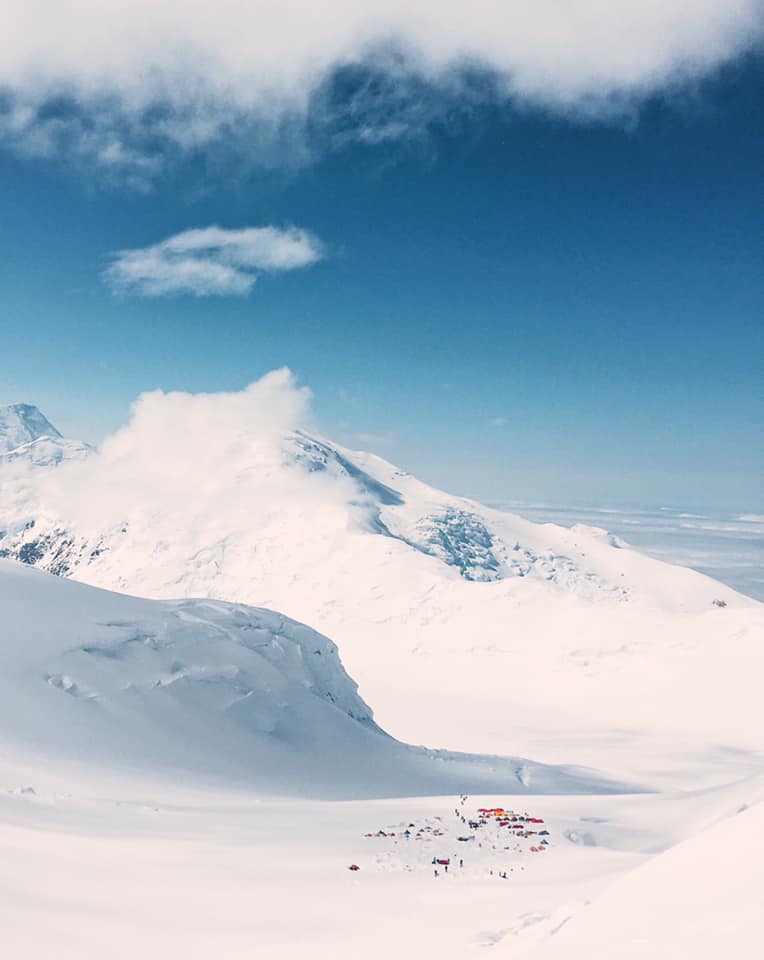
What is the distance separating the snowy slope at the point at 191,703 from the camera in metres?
26.4

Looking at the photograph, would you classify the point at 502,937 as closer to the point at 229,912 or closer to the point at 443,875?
the point at 229,912

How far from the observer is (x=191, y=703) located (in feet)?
108

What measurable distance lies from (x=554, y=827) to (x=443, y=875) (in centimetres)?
765

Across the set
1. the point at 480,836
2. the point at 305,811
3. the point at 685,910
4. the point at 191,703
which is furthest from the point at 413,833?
the point at 191,703

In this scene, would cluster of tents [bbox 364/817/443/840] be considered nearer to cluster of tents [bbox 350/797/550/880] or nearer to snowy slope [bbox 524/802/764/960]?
cluster of tents [bbox 350/797/550/880]

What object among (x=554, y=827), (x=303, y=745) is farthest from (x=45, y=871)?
(x=303, y=745)

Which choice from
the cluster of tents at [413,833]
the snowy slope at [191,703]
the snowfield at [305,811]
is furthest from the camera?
the snowy slope at [191,703]

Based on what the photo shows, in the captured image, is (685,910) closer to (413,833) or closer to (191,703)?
(413,833)

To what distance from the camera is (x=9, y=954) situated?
328 inches

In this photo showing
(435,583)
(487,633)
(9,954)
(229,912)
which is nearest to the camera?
(9,954)

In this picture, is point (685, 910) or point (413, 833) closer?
point (685, 910)

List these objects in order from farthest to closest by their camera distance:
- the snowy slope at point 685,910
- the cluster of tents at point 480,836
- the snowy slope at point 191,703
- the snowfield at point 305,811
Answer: the snowy slope at point 191,703
the cluster of tents at point 480,836
the snowfield at point 305,811
the snowy slope at point 685,910

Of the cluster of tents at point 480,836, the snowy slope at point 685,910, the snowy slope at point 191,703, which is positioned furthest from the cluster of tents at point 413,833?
the snowy slope at point 685,910

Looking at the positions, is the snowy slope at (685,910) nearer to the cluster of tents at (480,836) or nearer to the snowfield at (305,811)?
the snowfield at (305,811)
